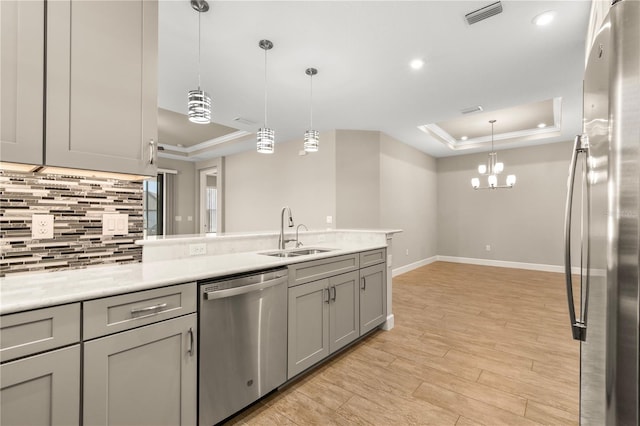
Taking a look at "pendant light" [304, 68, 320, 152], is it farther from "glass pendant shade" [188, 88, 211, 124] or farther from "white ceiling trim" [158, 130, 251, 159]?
"white ceiling trim" [158, 130, 251, 159]

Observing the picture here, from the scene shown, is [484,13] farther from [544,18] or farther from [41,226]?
[41,226]

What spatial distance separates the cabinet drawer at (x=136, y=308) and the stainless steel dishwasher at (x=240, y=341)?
0.10m

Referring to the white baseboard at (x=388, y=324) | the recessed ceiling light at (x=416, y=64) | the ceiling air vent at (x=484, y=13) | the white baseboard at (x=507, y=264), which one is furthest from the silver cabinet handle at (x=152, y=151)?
the white baseboard at (x=507, y=264)

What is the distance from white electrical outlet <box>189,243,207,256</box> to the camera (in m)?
2.16

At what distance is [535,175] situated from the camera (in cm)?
645

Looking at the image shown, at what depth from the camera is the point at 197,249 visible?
2.19 m

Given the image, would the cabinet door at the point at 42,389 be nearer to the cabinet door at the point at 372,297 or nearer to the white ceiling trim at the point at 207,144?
the cabinet door at the point at 372,297

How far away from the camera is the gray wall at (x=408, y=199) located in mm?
5660

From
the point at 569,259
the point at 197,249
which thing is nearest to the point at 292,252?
the point at 197,249

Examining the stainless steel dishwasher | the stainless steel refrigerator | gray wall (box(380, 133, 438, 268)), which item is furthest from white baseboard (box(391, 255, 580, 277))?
the stainless steel refrigerator

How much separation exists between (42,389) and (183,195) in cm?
736

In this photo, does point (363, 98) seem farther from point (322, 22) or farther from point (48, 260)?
point (48, 260)

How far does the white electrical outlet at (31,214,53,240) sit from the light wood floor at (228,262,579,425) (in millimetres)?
1520

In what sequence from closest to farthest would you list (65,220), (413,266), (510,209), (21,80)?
1. (21,80)
2. (65,220)
3. (413,266)
4. (510,209)
